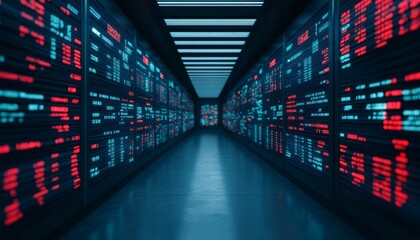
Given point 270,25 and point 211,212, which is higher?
point 270,25

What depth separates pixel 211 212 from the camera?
3025 mm

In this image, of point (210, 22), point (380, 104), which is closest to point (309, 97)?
point (380, 104)

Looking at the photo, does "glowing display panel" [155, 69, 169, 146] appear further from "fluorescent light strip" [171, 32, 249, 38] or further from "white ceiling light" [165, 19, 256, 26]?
"white ceiling light" [165, 19, 256, 26]

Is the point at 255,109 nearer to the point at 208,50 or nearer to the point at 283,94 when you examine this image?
the point at 208,50

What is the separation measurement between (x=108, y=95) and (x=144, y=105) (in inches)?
81.7

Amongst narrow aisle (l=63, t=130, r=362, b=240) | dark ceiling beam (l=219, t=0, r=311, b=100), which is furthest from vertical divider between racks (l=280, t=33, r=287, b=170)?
narrow aisle (l=63, t=130, r=362, b=240)

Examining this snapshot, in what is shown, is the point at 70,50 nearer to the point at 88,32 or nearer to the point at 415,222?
the point at 88,32

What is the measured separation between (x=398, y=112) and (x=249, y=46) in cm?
481

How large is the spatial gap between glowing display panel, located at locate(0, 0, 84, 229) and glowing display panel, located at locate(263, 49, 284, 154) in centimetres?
396

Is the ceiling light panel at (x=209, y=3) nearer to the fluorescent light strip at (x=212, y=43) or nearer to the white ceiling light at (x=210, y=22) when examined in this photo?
the white ceiling light at (x=210, y=22)

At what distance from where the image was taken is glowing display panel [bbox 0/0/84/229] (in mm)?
1844

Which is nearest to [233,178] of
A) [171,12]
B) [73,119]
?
[73,119]

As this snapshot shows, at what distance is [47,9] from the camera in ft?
7.47

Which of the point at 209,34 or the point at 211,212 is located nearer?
the point at 211,212
